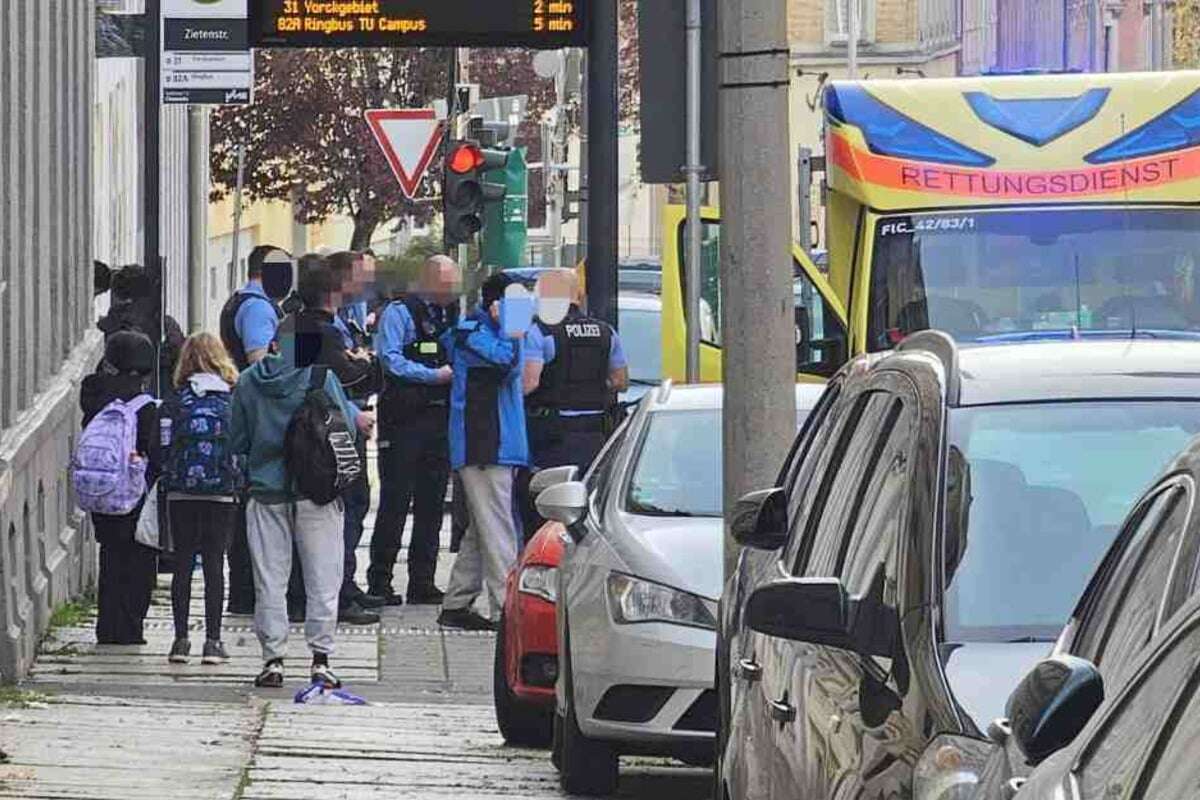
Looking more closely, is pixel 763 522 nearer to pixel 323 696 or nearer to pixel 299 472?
pixel 299 472

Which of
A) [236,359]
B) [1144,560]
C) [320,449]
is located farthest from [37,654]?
[1144,560]

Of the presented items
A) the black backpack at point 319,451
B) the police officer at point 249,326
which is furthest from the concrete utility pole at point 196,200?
the black backpack at point 319,451

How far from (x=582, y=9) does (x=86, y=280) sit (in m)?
4.47

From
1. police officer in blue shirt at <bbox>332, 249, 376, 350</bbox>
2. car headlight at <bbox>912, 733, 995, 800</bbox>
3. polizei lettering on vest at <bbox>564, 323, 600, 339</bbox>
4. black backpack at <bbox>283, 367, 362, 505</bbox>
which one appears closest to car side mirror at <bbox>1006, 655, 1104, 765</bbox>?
car headlight at <bbox>912, 733, 995, 800</bbox>

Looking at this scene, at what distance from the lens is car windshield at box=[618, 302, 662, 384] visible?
23016 mm

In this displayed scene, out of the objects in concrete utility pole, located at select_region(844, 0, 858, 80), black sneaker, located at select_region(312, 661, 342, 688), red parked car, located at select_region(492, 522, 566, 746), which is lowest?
black sneaker, located at select_region(312, 661, 342, 688)

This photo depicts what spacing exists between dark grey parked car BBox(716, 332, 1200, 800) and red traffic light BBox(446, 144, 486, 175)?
1757 cm

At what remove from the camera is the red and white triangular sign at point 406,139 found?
28.3m

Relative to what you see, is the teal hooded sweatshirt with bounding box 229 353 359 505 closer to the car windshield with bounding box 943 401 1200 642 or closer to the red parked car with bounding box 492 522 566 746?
the red parked car with bounding box 492 522 566 746

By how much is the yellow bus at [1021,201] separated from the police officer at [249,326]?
3267 mm

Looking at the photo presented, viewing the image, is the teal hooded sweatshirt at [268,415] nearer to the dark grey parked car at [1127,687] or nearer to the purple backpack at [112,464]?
the purple backpack at [112,464]

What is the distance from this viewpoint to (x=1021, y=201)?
16.2 meters

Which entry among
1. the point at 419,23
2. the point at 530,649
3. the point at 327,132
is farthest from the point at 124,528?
the point at 327,132

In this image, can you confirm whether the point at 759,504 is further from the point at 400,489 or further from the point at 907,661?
the point at 400,489
